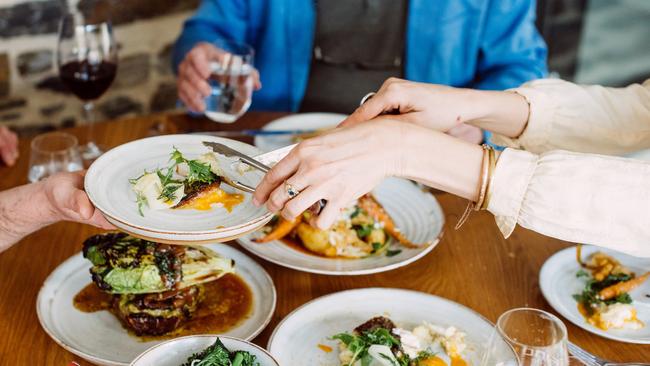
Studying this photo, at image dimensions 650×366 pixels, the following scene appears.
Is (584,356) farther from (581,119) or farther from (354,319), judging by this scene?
(581,119)

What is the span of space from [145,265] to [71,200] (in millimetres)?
180

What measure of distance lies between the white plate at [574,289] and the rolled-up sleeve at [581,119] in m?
0.26

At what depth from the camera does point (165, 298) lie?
1.38m

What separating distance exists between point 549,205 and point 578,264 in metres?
0.41

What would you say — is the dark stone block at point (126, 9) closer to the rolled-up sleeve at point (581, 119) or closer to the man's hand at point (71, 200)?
the man's hand at point (71, 200)

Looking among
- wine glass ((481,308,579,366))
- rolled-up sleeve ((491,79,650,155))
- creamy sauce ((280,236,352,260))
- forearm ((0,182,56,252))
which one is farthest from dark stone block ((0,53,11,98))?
wine glass ((481,308,579,366))

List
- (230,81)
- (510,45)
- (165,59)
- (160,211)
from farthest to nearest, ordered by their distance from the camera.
→ (165,59) < (510,45) < (230,81) < (160,211)

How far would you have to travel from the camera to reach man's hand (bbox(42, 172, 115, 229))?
1285mm

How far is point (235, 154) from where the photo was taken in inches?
54.1

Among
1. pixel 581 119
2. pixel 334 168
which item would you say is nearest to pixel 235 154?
pixel 334 168

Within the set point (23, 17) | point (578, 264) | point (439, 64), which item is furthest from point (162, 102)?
point (578, 264)

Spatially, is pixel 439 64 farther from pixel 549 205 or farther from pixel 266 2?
pixel 549 205

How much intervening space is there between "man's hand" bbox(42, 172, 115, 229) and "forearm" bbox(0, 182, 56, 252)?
16 millimetres

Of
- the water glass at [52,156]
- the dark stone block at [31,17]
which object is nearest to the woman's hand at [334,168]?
the water glass at [52,156]
